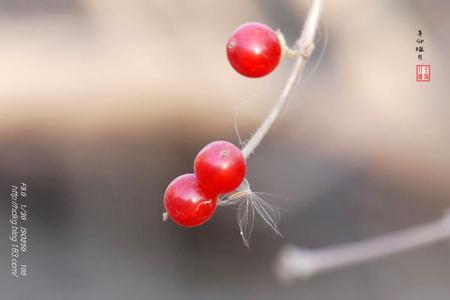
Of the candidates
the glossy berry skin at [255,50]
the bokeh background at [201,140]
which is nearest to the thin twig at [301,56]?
the glossy berry skin at [255,50]

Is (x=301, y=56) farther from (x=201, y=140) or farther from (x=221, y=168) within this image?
(x=201, y=140)

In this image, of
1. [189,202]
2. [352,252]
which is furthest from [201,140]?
[189,202]

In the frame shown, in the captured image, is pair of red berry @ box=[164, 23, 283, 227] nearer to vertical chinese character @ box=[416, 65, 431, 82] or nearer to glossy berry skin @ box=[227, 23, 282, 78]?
glossy berry skin @ box=[227, 23, 282, 78]

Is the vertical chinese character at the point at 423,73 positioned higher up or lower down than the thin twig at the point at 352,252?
higher up

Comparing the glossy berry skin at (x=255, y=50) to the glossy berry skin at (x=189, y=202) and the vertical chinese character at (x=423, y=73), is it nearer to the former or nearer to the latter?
the glossy berry skin at (x=189, y=202)

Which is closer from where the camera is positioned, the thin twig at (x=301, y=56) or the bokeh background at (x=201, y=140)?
the thin twig at (x=301, y=56)
